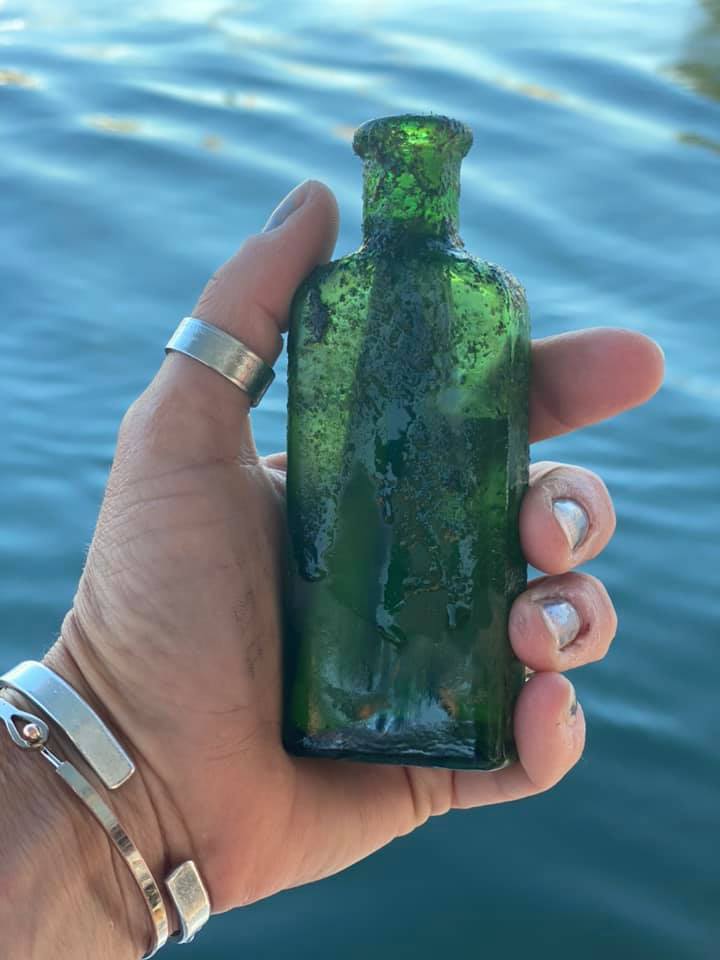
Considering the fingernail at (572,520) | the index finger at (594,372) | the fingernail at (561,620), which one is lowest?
the fingernail at (561,620)

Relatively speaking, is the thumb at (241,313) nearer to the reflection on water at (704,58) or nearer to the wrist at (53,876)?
the wrist at (53,876)

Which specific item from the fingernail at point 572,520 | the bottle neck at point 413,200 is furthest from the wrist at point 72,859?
the bottle neck at point 413,200

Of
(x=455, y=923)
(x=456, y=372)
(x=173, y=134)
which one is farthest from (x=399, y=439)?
(x=173, y=134)

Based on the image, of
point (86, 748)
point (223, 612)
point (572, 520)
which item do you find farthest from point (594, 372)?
point (86, 748)

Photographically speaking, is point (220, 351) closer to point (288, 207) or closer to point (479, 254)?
point (288, 207)

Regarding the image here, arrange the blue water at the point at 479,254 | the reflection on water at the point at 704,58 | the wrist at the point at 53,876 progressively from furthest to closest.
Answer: the reflection on water at the point at 704,58
the blue water at the point at 479,254
the wrist at the point at 53,876

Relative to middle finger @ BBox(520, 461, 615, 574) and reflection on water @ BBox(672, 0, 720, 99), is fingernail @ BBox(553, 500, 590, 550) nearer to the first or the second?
middle finger @ BBox(520, 461, 615, 574)

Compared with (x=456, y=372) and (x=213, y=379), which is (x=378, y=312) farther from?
(x=213, y=379)
